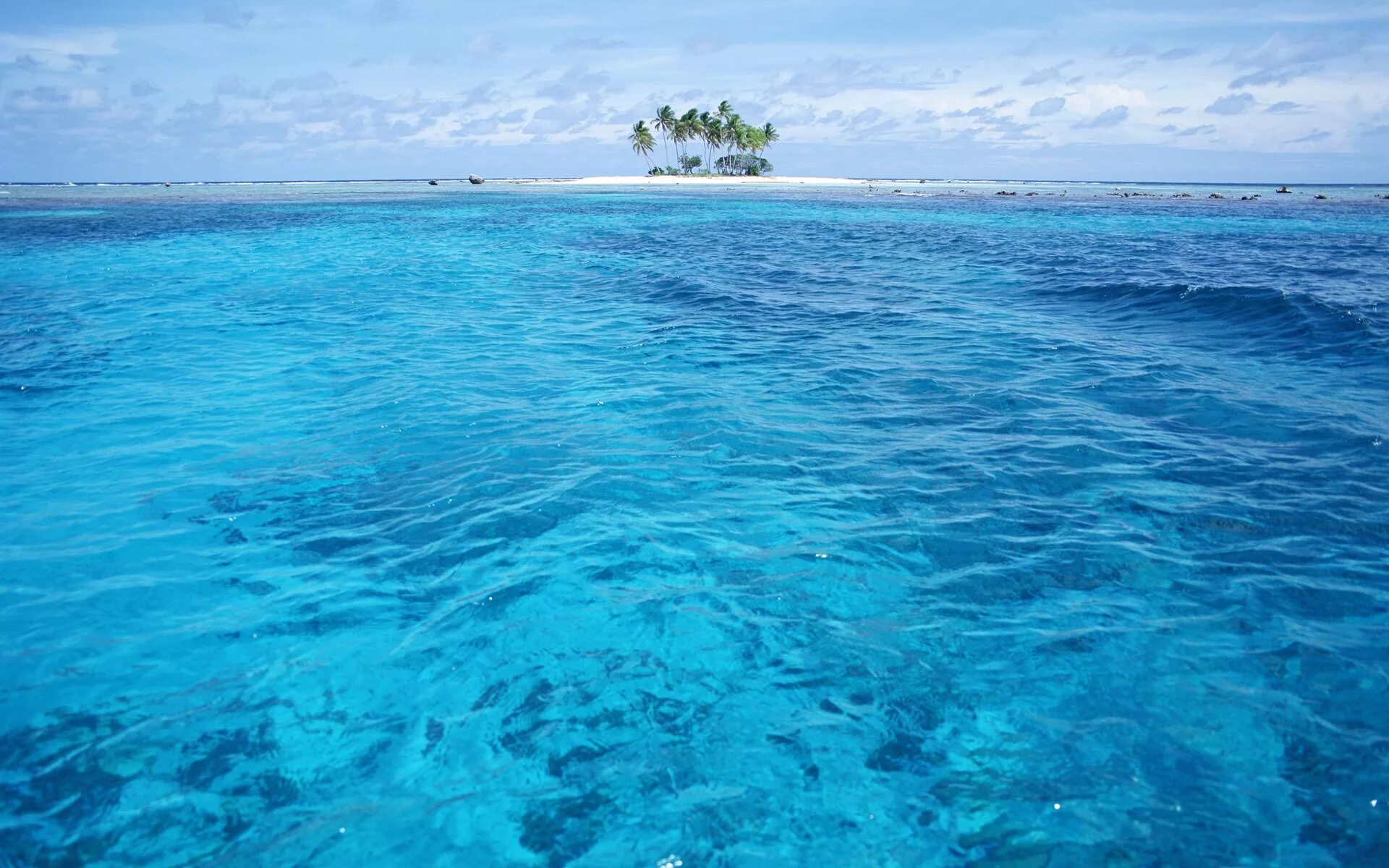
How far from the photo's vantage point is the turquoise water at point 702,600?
14.2ft

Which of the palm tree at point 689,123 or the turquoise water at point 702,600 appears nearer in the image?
the turquoise water at point 702,600

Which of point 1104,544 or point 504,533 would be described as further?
point 504,533

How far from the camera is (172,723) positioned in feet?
16.4

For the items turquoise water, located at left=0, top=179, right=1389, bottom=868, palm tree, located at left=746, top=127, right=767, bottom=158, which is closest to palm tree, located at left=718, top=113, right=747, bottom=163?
palm tree, located at left=746, top=127, right=767, bottom=158

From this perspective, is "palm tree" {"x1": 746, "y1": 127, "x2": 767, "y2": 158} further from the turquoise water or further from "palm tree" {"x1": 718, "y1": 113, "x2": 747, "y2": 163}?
the turquoise water

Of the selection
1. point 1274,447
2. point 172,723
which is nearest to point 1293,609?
point 1274,447

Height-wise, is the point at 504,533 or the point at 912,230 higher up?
the point at 912,230

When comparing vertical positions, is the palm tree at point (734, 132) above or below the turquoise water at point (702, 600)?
above

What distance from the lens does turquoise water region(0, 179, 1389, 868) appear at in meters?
4.32

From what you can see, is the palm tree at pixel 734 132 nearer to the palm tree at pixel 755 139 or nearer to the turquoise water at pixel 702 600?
the palm tree at pixel 755 139

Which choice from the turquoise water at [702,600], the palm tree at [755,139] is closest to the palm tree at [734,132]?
the palm tree at [755,139]

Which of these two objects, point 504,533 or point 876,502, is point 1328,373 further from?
point 504,533

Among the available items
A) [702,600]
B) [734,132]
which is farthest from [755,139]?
[702,600]

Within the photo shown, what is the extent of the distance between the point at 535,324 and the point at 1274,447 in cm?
1388
